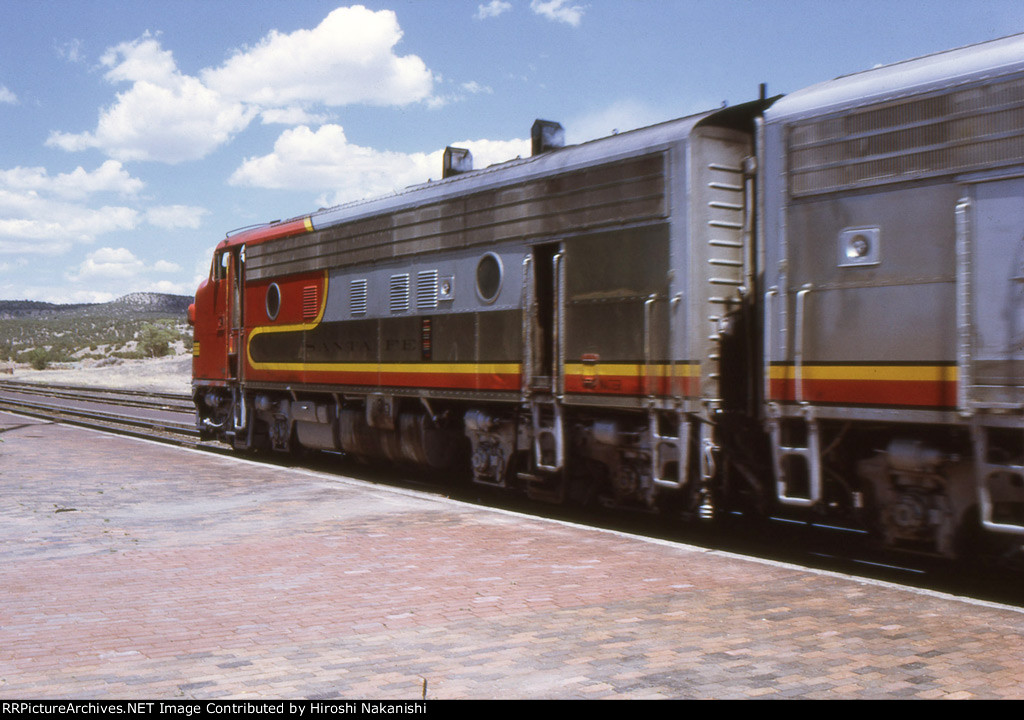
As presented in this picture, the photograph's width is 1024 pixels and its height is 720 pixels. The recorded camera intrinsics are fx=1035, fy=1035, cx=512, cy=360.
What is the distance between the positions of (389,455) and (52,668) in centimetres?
908

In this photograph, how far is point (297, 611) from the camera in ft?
23.2

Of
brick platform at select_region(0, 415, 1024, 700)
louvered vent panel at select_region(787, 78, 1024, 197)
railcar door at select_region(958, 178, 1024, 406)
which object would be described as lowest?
brick platform at select_region(0, 415, 1024, 700)

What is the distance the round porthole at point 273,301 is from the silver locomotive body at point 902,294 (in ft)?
33.6

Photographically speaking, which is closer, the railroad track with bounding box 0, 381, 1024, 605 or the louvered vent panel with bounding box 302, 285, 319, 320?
the railroad track with bounding box 0, 381, 1024, 605

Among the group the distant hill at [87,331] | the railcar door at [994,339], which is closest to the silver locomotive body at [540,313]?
the railcar door at [994,339]

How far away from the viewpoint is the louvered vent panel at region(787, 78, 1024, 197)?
7461 mm

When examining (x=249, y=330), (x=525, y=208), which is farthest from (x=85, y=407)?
(x=525, y=208)

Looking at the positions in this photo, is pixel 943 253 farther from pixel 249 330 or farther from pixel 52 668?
pixel 249 330

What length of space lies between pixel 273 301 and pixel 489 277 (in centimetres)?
637

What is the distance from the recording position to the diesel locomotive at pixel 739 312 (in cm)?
759

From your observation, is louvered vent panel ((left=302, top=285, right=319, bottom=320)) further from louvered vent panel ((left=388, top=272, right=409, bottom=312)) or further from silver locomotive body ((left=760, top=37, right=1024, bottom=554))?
silver locomotive body ((left=760, top=37, right=1024, bottom=554))

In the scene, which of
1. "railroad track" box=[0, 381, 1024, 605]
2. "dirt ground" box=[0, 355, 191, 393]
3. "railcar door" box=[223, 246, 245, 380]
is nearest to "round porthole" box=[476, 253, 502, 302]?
"railroad track" box=[0, 381, 1024, 605]

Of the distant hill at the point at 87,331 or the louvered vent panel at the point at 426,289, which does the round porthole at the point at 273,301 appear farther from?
the distant hill at the point at 87,331

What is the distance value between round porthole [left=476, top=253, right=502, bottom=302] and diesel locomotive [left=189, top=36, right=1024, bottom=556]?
5cm
